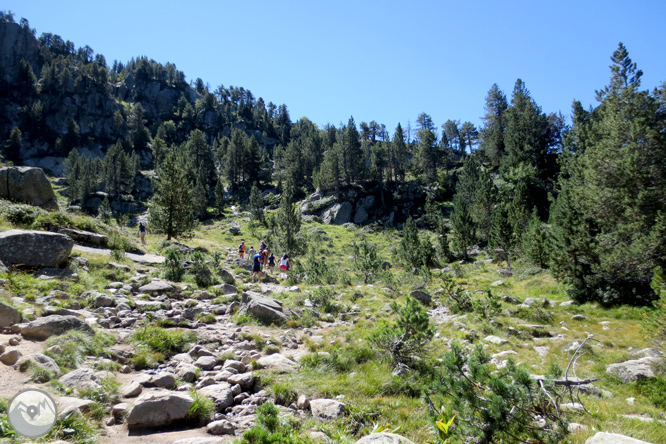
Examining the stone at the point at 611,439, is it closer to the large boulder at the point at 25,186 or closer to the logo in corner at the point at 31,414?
the logo in corner at the point at 31,414

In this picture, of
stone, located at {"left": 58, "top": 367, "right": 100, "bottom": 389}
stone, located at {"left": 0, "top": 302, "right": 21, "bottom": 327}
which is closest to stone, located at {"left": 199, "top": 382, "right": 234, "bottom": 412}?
stone, located at {"left": 58, "top": 367, "right": 100, "bottom": 389}

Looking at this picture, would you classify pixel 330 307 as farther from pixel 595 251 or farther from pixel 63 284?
pixel 595 251

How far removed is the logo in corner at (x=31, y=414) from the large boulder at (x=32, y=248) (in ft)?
29.7

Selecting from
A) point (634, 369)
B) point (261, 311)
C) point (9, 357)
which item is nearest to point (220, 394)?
point (9, 357)

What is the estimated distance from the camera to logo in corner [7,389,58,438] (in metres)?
3.19

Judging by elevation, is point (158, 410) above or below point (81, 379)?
below

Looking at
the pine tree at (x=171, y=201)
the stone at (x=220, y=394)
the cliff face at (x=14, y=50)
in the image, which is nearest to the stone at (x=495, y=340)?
the stone at (x=220, y=394)

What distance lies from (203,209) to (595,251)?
2737 inches

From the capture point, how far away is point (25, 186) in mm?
16750

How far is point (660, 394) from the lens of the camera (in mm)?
6340

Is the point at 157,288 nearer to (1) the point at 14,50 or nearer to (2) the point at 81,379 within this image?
(2) the point at 81,379

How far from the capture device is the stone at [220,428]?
438 cm

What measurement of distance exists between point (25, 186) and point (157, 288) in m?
12.3

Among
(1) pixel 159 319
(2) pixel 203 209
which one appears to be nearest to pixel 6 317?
(1) pixel 159 319
